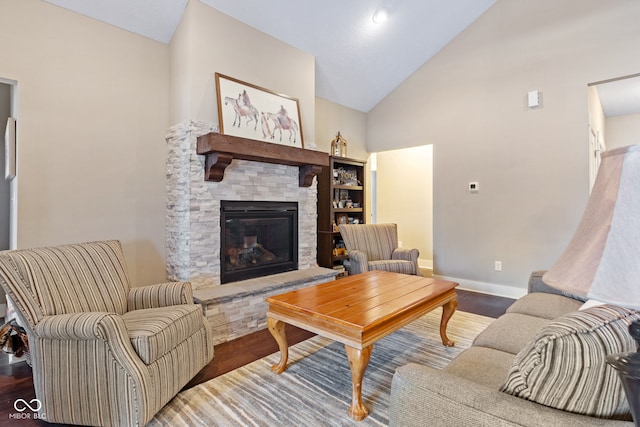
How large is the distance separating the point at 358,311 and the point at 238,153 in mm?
1845

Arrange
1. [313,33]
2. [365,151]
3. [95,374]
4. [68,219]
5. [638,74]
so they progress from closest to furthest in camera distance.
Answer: [95,374]
[68,219]
[638,74]
[313,33]
[365,151]

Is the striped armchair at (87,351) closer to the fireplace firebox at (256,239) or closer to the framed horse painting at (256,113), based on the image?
the fireplace firebox at (256,239)

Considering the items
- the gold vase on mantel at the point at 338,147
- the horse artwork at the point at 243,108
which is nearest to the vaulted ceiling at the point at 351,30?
the gold vase on mantel at the point at 338,147

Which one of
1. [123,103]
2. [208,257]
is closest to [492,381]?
[208,257]

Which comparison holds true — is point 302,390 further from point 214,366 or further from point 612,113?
point 612,113

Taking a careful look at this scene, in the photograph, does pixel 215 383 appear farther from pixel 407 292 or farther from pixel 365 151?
pixel 365 151

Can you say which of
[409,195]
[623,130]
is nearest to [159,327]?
[409,195]

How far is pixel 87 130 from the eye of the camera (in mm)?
2859

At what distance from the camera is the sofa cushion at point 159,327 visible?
1.65m

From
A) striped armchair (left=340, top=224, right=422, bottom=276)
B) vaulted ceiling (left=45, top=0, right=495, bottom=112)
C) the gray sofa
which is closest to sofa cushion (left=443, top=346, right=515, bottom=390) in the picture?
the gray sofa

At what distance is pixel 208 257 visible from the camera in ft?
10.0

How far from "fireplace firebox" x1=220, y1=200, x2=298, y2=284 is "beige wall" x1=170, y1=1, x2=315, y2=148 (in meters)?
0.98

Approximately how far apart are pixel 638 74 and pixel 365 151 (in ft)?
10.9

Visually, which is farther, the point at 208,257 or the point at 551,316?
the point at 208,257
